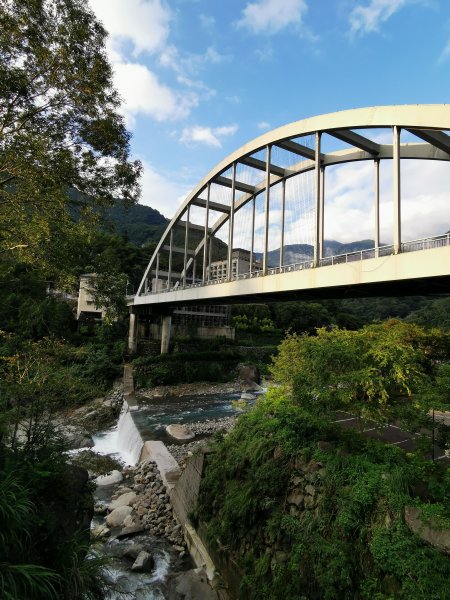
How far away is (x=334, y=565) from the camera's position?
14.2 feet

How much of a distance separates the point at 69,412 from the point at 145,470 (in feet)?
30.0

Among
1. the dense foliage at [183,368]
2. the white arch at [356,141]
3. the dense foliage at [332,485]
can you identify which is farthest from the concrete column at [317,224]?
the dense foliage at [183,368]

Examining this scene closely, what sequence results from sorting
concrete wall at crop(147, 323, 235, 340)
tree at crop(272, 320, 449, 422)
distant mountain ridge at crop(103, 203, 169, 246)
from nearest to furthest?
tree at crop(272, 320, 449, 422)
concrete wall at crop(147, 323, 235, 340)
distant mountain ridge at crop(103, 203, 169, 246)

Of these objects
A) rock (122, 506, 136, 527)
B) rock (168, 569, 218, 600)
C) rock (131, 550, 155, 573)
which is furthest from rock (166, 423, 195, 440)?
rock (168, 569, 218, 600)

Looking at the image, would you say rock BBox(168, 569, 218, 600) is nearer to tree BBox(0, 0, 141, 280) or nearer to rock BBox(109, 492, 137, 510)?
rock BBox(109, 492, 137, 510)

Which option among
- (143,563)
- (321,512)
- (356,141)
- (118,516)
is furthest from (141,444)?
(356,141)

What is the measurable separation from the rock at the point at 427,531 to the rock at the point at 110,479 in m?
9.91

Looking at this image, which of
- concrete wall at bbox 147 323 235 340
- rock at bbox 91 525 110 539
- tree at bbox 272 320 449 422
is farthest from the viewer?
concrete wall at bbox 147 323 235 340

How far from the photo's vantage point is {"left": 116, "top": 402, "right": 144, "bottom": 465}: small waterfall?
1372 centimetres

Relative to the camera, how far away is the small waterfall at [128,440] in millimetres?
13719

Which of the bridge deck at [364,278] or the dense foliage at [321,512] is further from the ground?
the bridge deck at [364,278]

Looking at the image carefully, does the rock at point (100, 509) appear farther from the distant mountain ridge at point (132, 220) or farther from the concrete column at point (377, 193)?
the concrete column at point (377, 193)

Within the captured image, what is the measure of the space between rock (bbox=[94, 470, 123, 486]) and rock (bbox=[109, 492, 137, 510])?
138 cm

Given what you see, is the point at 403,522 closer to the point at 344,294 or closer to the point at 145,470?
the point at 145,470
